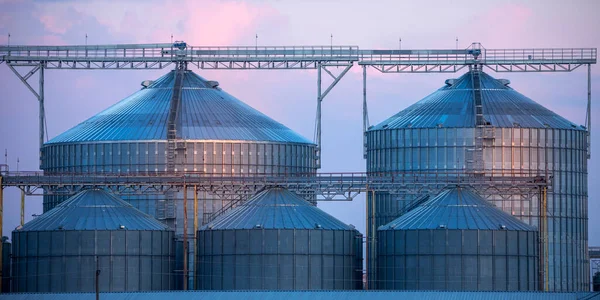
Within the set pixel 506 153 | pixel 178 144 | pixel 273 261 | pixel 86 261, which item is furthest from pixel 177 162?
pixel 506 153

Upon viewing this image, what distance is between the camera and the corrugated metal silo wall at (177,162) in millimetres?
116625

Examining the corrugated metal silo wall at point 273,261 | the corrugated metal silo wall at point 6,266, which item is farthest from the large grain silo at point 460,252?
the corrugated metal silo wall at point 6,266

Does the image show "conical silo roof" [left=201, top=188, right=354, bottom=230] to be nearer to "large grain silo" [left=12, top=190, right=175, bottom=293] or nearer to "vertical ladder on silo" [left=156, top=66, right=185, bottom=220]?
"large grain silo" [left=12, top=190, right=175, bottom=293]

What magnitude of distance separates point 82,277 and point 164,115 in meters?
21.7

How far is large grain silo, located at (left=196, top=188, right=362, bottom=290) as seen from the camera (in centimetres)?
10381

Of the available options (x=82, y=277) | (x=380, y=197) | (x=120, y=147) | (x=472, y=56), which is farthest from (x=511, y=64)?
(x=82, y=277)

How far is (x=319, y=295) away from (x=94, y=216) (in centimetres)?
1887

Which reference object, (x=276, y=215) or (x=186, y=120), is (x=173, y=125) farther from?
(x=276, y=215)

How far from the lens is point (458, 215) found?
105250mm

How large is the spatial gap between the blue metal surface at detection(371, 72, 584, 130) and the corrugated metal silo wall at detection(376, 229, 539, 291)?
57.5 feet

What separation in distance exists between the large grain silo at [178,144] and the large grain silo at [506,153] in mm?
8124

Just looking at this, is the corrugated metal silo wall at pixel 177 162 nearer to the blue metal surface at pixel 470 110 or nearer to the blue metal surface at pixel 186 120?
the blue metal surface at pixel 186 120

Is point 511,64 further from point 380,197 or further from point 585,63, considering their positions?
point 380,197

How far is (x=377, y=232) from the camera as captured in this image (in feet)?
357
